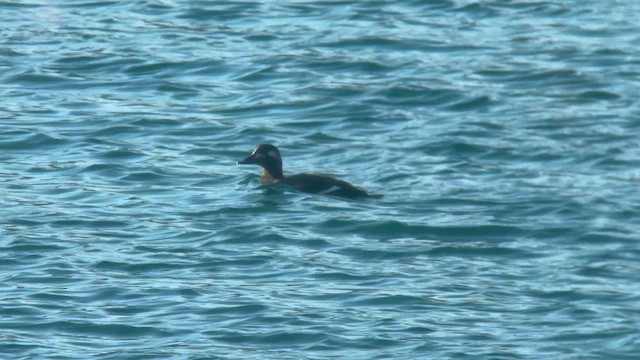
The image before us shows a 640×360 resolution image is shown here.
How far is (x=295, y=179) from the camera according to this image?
16656 mm

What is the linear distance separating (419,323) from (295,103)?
8076 mm

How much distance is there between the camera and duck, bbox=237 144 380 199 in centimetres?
1611

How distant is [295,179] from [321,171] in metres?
0.88

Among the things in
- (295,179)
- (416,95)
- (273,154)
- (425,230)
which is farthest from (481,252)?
(416,95)

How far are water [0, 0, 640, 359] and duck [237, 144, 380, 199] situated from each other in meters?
0.12

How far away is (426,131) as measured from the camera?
61.2 ft

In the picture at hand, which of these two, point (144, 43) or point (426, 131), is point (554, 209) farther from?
point (144, 43)

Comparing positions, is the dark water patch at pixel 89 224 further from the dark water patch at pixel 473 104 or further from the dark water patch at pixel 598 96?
the dark water patch at pixel 598 96

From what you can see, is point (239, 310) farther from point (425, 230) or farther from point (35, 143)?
point (35, 143)

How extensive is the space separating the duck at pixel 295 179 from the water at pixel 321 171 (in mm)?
120

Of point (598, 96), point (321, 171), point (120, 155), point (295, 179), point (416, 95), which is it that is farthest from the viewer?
point (598, 96)

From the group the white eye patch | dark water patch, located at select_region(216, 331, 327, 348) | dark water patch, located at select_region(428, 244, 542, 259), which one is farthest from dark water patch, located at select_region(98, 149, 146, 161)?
dark water patch, located at select_region(216, 331, 327, 348)

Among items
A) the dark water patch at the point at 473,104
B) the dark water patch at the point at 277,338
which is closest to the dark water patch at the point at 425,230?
the dark water patch at the point at 277,338

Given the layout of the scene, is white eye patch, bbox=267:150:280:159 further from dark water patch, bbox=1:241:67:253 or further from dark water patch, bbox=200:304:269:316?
dark water patch, bbox=200:304:269:316
